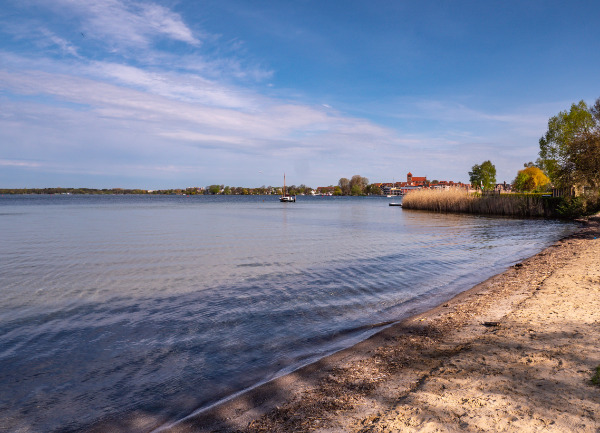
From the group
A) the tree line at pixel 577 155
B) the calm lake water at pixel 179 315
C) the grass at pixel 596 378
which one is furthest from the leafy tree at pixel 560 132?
the grass at pixel 596 378

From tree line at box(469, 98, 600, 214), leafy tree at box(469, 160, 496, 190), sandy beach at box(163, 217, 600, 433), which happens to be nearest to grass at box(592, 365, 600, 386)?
sandy beach at box(163, 217, 600, 433)

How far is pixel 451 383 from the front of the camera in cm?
470

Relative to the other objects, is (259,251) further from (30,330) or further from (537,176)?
(537,176)

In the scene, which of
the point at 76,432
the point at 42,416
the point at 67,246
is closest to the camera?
the point at 76,432

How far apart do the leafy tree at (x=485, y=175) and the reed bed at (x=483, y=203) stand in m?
37.4

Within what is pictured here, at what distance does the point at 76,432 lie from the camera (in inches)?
179

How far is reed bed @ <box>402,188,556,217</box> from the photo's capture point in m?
46.5

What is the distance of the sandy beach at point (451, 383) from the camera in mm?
3883

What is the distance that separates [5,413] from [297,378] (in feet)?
13.2

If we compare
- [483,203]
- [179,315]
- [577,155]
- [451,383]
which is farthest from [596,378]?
[483,203]

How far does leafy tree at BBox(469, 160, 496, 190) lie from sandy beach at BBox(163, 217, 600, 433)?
94512 mm

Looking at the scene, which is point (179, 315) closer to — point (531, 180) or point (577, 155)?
point (577, 155)

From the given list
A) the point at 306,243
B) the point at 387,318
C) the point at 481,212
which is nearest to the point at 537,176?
the point at 481,212

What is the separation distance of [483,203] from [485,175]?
47415 mm
